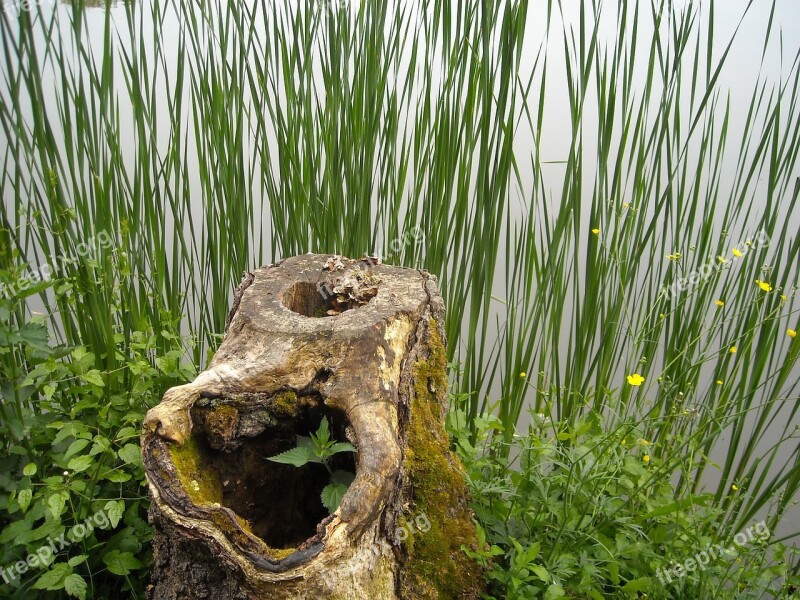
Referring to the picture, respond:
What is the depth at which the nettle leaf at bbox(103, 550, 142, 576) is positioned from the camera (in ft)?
3.98

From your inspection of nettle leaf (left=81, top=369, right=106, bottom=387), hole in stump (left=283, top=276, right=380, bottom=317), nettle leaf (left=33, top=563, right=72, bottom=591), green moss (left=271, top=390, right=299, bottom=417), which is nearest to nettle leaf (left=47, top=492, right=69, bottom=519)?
nettle leaf (left=33, top=563, right=72, bottom=591)

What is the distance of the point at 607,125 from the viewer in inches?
68.5

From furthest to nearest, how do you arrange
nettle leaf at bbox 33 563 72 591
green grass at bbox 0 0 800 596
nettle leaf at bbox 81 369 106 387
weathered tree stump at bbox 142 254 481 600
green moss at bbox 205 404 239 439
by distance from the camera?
green grass at bbox 0 0 800 596 < nettle leaf at bbox 81 369 106 387 < nettle leaf at bbox 33 563 72 591 < green moss at bbox 205 404 239 439 < weathered tree stump at bbox 142 254 481 600

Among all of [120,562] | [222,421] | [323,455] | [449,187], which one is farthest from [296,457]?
[449,187]

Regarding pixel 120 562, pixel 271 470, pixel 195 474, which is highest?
pixel 195 474

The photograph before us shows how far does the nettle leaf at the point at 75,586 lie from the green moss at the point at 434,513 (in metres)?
0.57

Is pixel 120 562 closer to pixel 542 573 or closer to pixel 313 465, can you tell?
pixel 313 465

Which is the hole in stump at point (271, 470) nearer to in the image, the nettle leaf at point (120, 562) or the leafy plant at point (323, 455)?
the leafy plant at point (323, 455)

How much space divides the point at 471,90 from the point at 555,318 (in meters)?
0.71

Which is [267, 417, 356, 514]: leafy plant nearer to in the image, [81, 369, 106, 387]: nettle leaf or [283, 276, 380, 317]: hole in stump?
[283, 276, 380, 317]: hole in stump

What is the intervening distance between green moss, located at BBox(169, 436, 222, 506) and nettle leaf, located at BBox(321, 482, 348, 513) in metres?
0.16

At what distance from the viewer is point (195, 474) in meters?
0.97

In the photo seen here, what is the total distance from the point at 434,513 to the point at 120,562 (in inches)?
24.8

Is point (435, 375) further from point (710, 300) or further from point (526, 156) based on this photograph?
point (526, 156)
